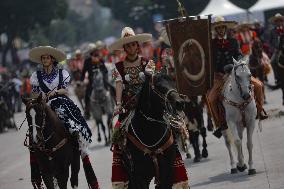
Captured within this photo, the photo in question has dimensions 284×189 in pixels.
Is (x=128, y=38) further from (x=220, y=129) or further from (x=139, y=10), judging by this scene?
(x=139, y=10)

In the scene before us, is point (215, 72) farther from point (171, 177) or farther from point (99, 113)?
point (99, 113)

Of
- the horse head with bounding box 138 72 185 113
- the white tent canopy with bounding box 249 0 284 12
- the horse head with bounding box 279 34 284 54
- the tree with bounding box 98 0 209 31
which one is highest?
the horse head with bounding box 138 72 185 113

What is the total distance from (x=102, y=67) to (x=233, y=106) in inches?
373

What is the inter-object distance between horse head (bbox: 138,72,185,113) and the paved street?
3517mm

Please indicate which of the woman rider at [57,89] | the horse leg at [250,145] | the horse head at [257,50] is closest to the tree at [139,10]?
the horse head at [257,50]

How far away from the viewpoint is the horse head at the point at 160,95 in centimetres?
1167

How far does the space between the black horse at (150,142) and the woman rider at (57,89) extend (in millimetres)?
2546

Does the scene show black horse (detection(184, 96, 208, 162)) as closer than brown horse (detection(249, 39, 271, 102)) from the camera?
Yes

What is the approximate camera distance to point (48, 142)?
1456 centimetres

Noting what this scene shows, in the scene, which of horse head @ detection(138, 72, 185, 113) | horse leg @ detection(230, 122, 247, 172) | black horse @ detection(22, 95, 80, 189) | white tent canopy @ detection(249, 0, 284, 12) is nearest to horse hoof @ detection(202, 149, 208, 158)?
horse leg @ detection(230, 122, 247, 172)

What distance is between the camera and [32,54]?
15.2 meters

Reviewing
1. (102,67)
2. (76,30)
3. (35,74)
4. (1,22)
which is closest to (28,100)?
(35,74)

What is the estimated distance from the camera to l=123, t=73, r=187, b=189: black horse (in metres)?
12.2

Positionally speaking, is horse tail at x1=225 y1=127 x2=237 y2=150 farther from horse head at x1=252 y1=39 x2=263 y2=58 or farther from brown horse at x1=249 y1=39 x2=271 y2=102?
horse head at x1=252 y1=39 x2=263 y2=58
